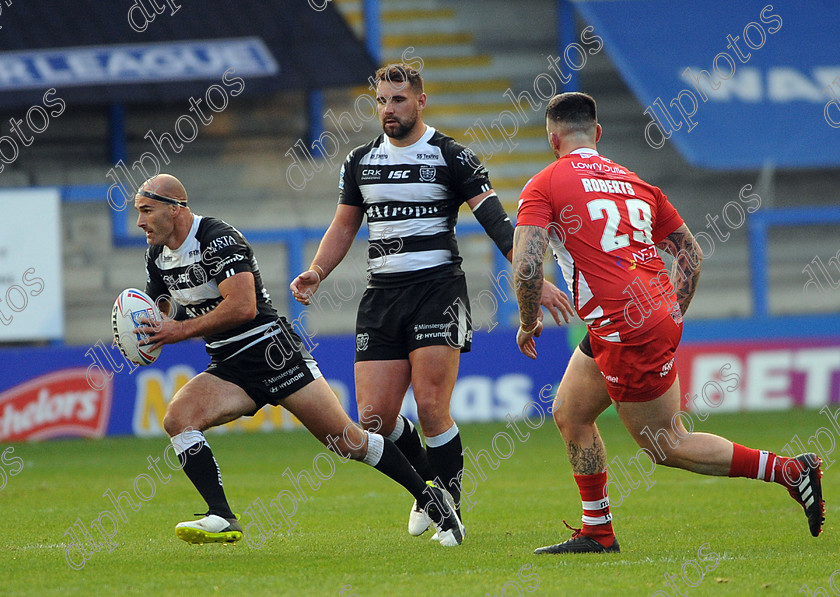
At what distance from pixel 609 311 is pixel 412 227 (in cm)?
145

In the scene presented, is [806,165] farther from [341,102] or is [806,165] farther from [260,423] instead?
[260,423]

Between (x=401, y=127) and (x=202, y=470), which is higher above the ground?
(x=401, y=127)

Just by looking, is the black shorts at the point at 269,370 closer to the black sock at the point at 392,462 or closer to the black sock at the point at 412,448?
the black sock at the point at 392,462

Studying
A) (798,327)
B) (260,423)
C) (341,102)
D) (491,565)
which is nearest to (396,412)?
(491,565)

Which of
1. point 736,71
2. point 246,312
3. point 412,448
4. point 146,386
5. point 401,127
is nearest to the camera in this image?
point 246,312

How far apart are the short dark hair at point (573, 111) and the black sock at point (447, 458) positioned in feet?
6.16

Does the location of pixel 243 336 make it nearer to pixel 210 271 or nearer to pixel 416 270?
pixel 210 271

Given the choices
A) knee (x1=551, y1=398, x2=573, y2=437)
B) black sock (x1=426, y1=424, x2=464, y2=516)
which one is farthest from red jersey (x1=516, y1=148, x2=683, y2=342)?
black sock (x1=426, y1=424, x2=464, y2=516)

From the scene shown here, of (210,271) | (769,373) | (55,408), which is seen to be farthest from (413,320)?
(769,373)

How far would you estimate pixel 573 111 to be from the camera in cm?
543

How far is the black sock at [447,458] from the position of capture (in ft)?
20.4

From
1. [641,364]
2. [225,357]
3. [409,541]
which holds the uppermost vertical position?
[225,357]

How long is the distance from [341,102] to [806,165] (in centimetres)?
760

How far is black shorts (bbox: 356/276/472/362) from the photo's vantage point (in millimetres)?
6125
